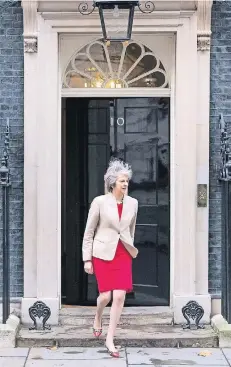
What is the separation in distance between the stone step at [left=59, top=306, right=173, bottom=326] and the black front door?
0.74 ft

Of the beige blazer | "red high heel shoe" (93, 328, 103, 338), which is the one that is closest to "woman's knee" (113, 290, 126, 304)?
the beige blazer

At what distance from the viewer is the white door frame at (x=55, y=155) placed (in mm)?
7230

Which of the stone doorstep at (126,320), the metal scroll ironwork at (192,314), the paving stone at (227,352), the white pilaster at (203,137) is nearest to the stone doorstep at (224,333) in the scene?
the paving stone at (227,352)

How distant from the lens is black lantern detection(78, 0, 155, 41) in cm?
666

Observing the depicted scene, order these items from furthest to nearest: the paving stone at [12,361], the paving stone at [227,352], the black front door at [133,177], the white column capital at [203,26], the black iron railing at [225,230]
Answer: the black front door at [133,177] → the white column capital at [203,26] → the black iron railing at [225,230] → the paving stone at [227,352] → the paving stone at [12,361]

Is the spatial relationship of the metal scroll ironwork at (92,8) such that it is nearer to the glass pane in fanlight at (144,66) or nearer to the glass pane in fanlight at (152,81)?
the glass pane in fanlight at (144,66)

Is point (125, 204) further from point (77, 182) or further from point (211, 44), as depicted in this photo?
point (211, 44)

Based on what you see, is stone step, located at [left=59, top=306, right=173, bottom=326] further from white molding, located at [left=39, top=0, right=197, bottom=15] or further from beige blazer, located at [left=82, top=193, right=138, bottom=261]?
white molding, located at [left=39, top=0, right=197, bottom=15]

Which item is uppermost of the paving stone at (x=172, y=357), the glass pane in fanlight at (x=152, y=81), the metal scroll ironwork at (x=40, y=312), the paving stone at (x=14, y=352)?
the glass pane in fanlight at (x=152, y=81)

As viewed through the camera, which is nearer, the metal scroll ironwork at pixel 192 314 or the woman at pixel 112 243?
the woman at pixel 112 243

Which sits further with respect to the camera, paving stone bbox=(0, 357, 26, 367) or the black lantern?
the black lantern

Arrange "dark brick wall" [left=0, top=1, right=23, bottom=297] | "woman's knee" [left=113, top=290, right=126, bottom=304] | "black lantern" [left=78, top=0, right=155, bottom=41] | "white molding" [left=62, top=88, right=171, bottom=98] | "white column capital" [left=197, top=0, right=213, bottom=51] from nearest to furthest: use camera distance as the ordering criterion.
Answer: "woman's knee" [left=113, top=290, right=126, bottom=304], "black lantern" [left=78, top=0, right=155, bottom=41], "white column capital" [left=197, top=0, right=213, bottom=51], "dark brick wall" [left=0, top=1, right=23, bottom=297], "white molding" [left=62, top=88, right=171, bottom=98]

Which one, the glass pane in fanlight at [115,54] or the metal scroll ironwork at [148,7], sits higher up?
the metal scroll ironwork at [148,7]

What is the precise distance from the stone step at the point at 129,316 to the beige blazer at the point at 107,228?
3.73 feet
